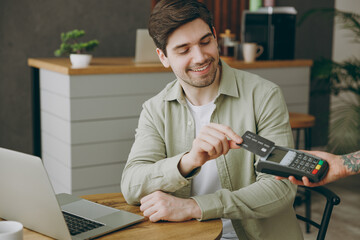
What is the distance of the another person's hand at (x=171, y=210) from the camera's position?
1311 mm

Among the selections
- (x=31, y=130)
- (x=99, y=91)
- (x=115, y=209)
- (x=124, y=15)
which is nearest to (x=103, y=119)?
(x=99, y=91)

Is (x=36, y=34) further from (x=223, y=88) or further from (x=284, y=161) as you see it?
(x=284, y=161)

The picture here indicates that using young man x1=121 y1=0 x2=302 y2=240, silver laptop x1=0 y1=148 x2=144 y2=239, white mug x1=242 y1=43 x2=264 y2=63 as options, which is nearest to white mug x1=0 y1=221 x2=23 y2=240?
silver laptop x1=0 y1=148 x2=144 y2=239

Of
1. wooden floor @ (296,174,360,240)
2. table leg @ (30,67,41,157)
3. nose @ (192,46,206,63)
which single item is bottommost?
wooden floor @ (296,174,360,240)

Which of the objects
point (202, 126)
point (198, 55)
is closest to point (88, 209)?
point (202, 126)

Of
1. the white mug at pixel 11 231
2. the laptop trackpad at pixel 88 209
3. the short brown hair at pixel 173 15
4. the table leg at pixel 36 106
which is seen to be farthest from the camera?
the table leg at pixel 36 106

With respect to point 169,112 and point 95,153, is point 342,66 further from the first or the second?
point 169,112

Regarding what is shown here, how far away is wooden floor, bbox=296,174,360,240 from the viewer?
3061 mm

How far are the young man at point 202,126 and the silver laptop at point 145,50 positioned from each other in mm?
1455

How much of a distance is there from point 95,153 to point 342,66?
6.68ft

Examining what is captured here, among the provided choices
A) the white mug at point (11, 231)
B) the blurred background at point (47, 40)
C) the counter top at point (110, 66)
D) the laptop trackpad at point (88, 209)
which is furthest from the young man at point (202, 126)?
the blurred background at point (47, 40)

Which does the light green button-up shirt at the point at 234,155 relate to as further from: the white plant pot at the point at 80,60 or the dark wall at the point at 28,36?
the dark wall at the point at 28,36

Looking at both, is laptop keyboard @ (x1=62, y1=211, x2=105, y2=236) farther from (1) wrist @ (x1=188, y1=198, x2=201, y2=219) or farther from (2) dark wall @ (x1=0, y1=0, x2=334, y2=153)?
(2) dark wall @ (x1=0, y1=0, x2=334, y2=153)

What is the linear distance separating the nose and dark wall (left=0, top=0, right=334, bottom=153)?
2252mm
